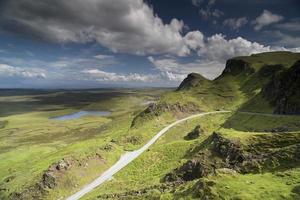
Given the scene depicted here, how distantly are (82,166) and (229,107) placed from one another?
4496 inches

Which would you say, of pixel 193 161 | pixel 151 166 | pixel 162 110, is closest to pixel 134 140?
pixel 151 166

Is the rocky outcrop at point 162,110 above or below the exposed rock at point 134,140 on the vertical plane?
above

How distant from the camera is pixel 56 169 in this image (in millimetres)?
83625

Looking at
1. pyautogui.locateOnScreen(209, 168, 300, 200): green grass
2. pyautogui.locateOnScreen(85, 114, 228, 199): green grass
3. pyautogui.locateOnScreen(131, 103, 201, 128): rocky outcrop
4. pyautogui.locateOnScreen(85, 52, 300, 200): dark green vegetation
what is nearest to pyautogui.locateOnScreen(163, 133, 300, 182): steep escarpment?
pyautogui.locateOnScreen(85, 52, 300, 200): dark green vegetation

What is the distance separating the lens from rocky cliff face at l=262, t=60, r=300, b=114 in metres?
104

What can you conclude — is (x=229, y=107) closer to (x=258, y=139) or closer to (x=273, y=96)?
(x=273, y=96)

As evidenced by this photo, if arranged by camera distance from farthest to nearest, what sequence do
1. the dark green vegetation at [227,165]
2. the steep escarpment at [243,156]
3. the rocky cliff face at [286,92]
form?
1. the rocky cliff face at [286,92]
2. the steep escarpment at [243,156]
3. the dark green vegetation at [227,165]

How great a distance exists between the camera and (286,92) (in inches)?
4550

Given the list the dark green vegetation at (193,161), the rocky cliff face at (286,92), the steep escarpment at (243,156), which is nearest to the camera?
the dark green vegetation at (193,161)

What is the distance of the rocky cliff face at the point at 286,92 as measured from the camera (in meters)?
104

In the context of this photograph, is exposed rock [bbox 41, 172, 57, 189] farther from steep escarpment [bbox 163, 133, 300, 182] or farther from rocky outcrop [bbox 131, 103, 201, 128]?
rocky outcrop [bbox 131, 103, 201, 128]

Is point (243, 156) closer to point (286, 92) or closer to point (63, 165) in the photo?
point (63, 165)

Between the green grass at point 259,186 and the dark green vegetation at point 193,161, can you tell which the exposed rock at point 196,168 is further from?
the green grass at point 259,186

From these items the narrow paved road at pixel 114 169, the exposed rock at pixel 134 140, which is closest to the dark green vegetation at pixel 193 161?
the exposed rock at pixel 134 140
